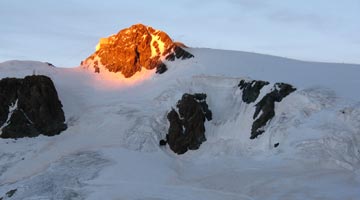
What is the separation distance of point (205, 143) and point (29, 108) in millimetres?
17557

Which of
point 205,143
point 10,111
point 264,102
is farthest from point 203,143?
point 10,111

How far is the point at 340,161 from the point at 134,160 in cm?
1538

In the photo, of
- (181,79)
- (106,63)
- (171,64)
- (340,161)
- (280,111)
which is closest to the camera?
(340,161)

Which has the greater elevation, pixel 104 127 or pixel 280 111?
pixel 280 111

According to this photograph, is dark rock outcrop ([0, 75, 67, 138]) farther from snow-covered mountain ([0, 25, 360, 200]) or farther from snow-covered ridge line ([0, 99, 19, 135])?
snow-covered mountain ([0, 25, 360, 200])

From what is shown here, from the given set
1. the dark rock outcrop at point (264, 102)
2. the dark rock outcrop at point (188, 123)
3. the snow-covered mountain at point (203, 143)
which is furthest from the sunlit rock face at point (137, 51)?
the dark rock outcrop at point (264, 102)

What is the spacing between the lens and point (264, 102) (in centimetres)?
4000

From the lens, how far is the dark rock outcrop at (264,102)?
38.3m

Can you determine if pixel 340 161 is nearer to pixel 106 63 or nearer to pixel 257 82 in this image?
pixel 257 82

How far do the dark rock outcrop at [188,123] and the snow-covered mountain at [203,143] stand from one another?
0.62 metres

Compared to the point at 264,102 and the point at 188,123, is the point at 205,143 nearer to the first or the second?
the point at 188,123

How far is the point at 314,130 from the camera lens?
→ 33.0 m

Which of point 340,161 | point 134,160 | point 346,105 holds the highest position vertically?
point 346,105

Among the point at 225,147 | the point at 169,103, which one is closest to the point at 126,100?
the point at 169,103
